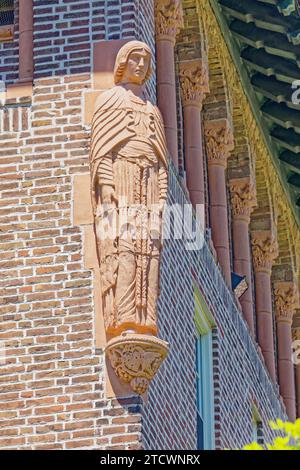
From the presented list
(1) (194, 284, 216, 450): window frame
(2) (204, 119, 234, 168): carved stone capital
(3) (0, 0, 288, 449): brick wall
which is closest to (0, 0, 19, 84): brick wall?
(3) (0, 0, 288, 449): brick wall

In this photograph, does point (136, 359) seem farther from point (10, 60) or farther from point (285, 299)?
point (285, 299)

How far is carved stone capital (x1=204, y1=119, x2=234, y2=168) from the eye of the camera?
1256 inches

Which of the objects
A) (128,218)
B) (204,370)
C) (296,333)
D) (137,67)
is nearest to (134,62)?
(137,67)

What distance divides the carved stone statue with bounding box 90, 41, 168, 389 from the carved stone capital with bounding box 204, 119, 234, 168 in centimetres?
636

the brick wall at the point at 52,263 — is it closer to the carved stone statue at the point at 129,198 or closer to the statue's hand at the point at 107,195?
the carved stone statue at the point at 129,198

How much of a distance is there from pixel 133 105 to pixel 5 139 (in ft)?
5.39

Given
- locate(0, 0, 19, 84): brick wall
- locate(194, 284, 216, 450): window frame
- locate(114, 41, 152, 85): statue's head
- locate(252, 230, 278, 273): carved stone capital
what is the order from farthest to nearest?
locate(252, 230, 278, 273): carved stone capital → locate(194, 284, 216, 450): window frame → locate(0, 0, 19, 84): brick wall → locate(114, 41, 152, 85): statue's head

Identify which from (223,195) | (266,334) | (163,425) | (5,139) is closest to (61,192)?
(5,139)

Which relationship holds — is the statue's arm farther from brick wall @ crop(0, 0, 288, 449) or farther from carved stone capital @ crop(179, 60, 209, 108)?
carved stone capital @ crop(179, 60, 209, 108)

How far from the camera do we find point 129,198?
2478cm

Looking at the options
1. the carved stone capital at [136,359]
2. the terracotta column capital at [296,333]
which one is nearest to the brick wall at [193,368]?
the carved stone capital at [136,359]

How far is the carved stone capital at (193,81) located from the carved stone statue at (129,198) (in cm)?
506

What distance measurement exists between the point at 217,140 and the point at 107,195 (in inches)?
285
